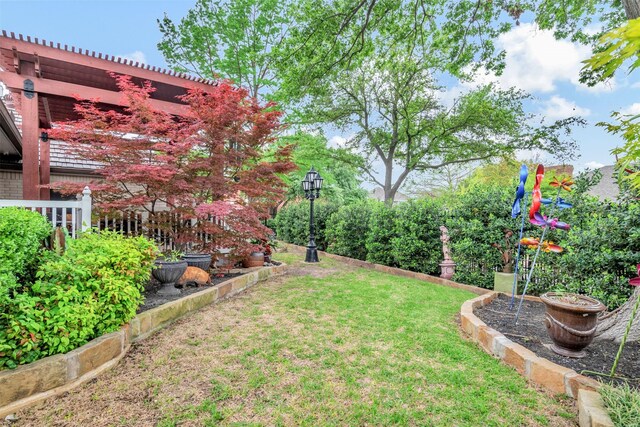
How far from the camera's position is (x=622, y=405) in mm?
1716

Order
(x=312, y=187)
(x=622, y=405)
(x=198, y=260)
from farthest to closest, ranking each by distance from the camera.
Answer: (x=312, y=187)
(x=198, y=260)
(x=622, y=405)

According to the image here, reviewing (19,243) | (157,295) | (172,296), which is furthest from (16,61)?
→ (172,296)

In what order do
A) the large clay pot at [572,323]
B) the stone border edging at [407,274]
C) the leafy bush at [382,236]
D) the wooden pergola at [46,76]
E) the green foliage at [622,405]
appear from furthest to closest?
the leafy bush at [382,236]
the stone border edging at [407,274]
the wooden pergola at [46,76]
the large clay pot at [572,323]
the green foliage at [622,405]

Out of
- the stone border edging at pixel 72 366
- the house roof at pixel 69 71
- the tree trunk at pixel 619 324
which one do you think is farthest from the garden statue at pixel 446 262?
the house roof at pixel 69 71

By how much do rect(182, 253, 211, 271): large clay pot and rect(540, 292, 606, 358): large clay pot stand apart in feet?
13.8

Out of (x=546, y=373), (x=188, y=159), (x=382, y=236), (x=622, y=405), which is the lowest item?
(x=546, y=373)

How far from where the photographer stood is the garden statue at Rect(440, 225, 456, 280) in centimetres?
582

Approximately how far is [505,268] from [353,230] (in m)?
3.93

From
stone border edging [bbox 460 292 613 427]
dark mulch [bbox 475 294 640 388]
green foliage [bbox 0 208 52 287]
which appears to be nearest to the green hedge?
dark mulch [bbox 475 294 640 388]

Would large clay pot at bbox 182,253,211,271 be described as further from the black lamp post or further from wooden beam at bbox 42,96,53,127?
wooden beam at bbox 42,96,53,127

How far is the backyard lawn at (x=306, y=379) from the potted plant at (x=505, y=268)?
161 cm

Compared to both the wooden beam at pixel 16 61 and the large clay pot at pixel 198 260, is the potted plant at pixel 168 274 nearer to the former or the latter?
the large clay pot at pixel 198 260

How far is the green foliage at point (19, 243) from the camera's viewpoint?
7.39 ft

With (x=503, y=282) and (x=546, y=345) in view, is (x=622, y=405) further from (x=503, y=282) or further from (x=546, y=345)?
(x=503, y=282)
